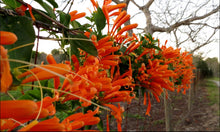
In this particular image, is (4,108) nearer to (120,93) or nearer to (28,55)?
(28,55)

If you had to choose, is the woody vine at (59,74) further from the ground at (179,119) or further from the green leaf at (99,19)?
the ground at (179,119)

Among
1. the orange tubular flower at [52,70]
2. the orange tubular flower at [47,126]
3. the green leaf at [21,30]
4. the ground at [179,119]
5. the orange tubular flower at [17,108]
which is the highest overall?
the green leaf at [21,30]

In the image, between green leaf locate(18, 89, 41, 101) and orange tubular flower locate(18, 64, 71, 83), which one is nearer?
orange tubular flower locate(18, 64, 71, 83)

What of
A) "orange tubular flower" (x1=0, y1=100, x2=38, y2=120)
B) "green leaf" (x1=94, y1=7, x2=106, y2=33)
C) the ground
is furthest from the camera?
the ground

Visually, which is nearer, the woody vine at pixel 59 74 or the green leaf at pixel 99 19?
the woody vine at pixel 59 74

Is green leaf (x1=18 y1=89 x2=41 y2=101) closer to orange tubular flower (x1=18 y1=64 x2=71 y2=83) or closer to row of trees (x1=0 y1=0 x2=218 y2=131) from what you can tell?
row of trees (x1=0 y1=0 x2=218 y2=131)

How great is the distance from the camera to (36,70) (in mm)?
184

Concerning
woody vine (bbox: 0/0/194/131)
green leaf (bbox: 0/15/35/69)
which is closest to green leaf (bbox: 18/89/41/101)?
woody vine (bbox: 0/0/194/131)

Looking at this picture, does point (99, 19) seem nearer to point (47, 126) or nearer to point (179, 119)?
point (47, 126)

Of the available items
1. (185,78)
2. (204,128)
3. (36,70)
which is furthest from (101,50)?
(204,128)

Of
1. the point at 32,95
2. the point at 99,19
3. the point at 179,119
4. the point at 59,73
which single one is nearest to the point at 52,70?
the point at 59,73

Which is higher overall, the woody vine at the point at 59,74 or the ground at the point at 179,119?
the woody vine at the point at 59,74

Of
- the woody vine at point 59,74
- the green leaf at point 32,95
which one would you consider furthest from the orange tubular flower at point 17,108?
the green leaf at point 32,95

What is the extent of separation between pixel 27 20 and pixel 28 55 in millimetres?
52
